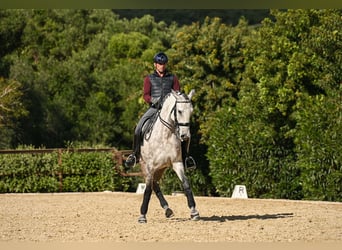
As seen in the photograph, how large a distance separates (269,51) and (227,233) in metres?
16.9

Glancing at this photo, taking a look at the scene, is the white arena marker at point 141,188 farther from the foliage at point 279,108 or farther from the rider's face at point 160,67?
the rider's face at point 160,67

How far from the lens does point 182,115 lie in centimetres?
1009

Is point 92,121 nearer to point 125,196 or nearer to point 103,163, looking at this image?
point 103,163

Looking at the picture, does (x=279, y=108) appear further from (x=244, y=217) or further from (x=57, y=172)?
(x=244, y=217)

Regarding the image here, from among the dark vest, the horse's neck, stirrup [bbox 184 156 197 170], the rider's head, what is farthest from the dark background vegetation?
the horse's neck

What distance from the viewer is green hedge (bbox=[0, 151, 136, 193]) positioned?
22.8 m

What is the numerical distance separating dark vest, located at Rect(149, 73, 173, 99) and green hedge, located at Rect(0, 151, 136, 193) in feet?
39.6

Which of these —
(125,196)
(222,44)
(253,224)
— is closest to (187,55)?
(222,44)

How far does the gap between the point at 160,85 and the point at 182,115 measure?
1117 millimetres

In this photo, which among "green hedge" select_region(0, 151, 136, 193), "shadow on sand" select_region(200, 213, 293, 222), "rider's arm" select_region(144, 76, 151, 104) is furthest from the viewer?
"green hedge" select_region(0, 151, 136, 193)

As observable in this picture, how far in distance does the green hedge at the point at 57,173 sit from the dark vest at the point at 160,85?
475 inches

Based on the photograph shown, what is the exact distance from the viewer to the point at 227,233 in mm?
9242

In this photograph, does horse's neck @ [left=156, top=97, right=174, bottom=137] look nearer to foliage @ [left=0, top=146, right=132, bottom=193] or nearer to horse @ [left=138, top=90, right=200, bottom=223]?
horse @ [left=138, top=90, right=200, bottom=223]

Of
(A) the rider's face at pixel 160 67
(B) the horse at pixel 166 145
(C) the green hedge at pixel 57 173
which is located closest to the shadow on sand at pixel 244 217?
(B) the horse at pixel 166 145
